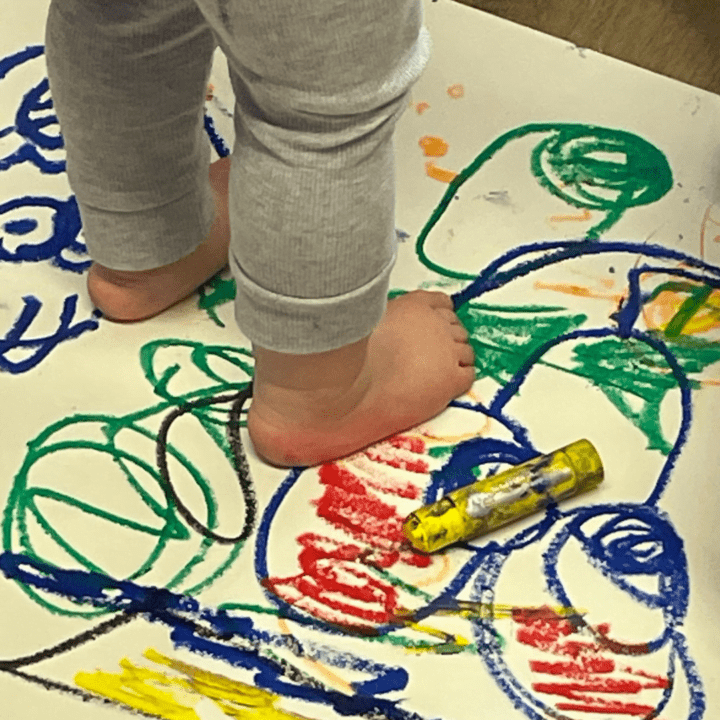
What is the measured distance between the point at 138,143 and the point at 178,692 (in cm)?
39

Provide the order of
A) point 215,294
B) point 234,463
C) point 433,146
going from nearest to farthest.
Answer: point 234,463, point 215,294, point 433,146

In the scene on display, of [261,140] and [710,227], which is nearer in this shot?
[261,140]

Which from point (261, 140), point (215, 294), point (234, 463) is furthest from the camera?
point (215, 294)

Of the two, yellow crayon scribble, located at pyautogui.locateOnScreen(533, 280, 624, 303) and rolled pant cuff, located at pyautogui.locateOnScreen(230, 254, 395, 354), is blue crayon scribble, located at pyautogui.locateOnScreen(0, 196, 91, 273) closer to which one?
rolled pant cuff, located at pyautogui.locateOnScreen(230, 254, 395, 354)

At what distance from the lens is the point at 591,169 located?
1002 millimetres

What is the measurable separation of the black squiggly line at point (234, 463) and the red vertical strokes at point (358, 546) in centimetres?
4

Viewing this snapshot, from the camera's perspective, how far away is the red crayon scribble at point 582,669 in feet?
2.25

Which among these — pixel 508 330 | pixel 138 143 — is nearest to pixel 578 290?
pixel 508 330

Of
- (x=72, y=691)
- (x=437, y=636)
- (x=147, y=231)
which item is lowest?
(x=72, y=691)

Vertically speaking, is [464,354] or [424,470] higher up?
[464,354]

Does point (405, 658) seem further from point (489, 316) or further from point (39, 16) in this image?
point (39, 16)

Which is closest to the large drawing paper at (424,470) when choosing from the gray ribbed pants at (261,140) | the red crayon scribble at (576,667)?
the red crayon scribble at (576,667)

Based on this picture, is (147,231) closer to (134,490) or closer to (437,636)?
(134,490)

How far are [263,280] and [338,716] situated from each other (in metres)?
0.29
